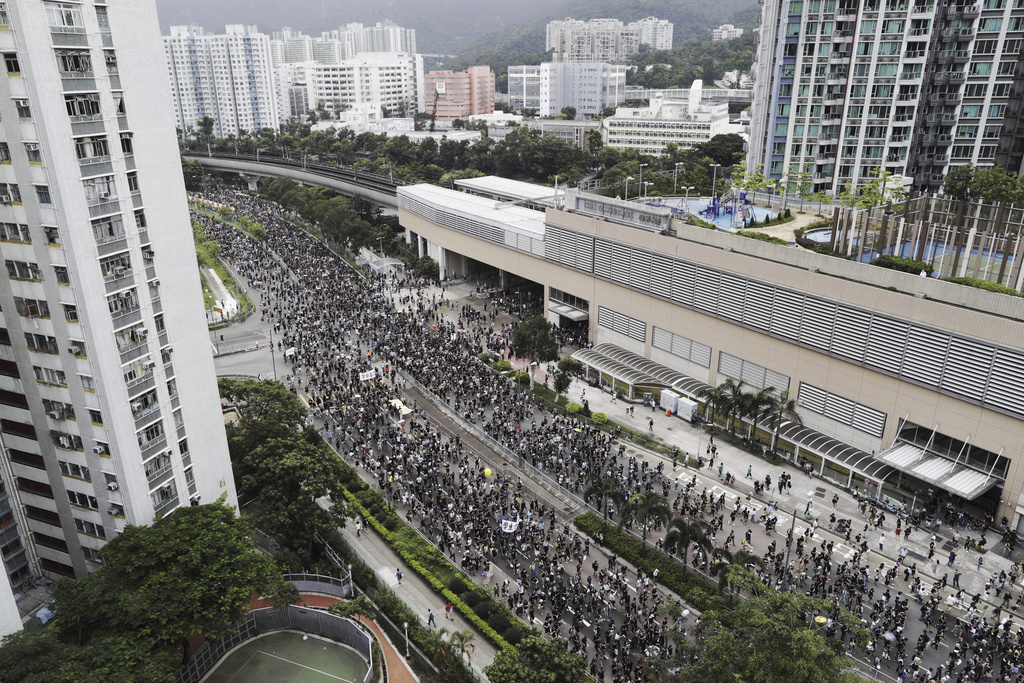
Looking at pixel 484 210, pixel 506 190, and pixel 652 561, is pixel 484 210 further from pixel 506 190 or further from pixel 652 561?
pixel 652 561

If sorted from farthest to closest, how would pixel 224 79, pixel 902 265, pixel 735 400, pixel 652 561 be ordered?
pixel 224 79 < pixel 735 400 < pixel 902 265 < pixel 652 561

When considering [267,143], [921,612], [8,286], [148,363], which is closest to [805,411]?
[921,612]

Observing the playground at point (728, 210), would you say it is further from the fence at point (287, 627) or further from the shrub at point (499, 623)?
the fence at point (287, 627)

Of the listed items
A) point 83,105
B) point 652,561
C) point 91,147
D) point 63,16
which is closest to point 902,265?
point 652,561

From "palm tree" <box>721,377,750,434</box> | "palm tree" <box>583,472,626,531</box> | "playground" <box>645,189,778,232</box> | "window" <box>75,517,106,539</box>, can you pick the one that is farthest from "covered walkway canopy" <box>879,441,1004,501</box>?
"window" <box>75,517,106,539</box>

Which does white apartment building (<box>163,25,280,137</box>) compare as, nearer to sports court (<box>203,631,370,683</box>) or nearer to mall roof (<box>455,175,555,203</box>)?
mall roof (<box>455,175,555,203</box>)
